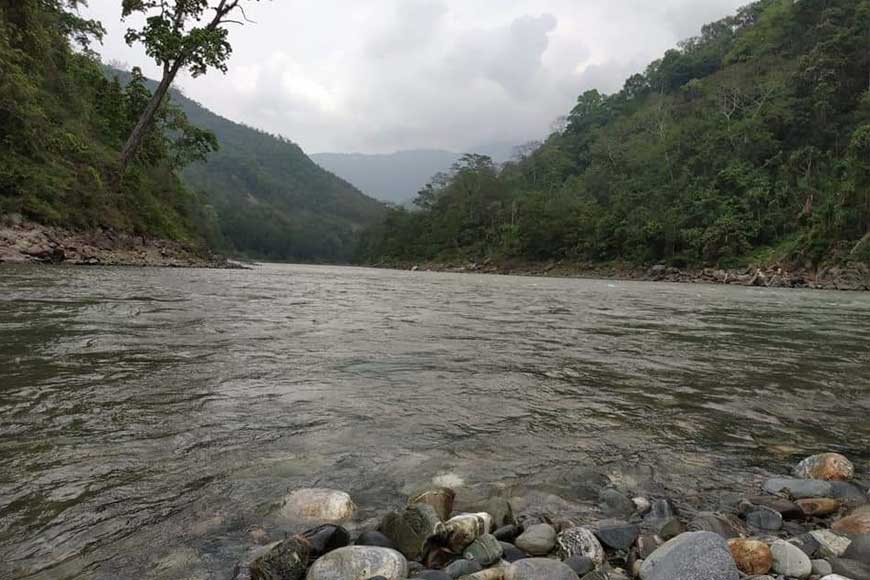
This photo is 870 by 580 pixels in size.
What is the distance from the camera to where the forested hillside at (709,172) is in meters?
43.2

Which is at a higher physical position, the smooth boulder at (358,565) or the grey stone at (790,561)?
the grey stone at (790,561)

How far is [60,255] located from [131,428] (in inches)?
677

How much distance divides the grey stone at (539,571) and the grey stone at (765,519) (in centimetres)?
106

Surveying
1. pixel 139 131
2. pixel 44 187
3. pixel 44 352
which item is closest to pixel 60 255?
pixel 44 187

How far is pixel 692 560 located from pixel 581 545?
0.40m

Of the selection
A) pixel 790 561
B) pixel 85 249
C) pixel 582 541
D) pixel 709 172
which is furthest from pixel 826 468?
pixel 709 172

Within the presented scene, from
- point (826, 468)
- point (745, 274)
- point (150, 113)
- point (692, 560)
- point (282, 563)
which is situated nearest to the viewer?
point (282, 563)

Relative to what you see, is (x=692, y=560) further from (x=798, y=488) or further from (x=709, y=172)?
(x=709, y=172)

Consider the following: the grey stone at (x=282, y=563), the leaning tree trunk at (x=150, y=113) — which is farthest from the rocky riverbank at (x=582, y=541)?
the leaning tree trunk at (x=150, y=113)

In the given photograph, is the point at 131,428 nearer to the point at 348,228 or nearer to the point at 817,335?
the point at 817,335

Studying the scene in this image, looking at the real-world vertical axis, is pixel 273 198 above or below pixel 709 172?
below

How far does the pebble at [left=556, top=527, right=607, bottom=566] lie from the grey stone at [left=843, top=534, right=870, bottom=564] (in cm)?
98

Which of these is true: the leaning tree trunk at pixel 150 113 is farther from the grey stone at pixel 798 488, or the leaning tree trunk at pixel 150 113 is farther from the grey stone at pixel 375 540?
the grey stone at pixel 798 488

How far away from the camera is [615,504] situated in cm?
250
